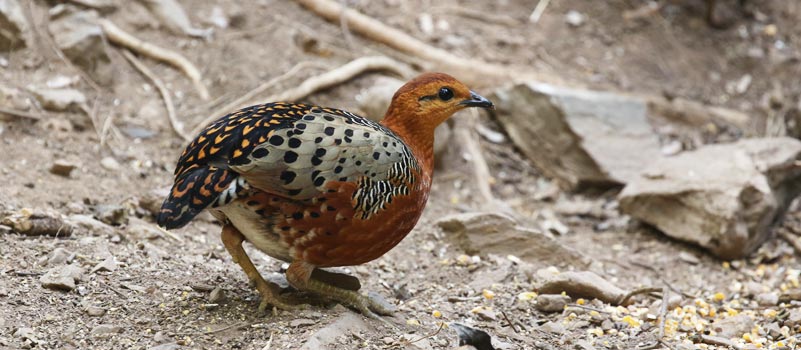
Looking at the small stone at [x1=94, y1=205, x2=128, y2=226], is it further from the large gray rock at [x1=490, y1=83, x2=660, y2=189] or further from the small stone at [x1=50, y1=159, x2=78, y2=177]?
the large gray rock at [x1=490, y1=83, x2=660, y2=189]

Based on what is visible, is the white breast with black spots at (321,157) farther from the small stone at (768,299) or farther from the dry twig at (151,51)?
the dry twig at (151,51)

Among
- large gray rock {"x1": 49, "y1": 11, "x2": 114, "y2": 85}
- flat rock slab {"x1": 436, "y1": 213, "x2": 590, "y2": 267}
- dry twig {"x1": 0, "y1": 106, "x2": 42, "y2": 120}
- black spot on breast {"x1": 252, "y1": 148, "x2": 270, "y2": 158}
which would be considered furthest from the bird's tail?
large gray rock {"x1": 49, "y1": 11, "x2": 114, "y2": 85}

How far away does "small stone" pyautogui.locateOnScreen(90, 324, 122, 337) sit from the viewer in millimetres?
3996

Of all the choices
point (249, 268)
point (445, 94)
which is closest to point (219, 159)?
point (249, 268)

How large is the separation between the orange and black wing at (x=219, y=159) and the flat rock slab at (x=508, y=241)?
2047mm

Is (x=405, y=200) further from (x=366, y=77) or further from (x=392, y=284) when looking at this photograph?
(x=366, y=77)

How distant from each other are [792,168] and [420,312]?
147 inches

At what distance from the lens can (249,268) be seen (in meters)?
4.47

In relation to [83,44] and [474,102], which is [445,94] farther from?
[83,44]

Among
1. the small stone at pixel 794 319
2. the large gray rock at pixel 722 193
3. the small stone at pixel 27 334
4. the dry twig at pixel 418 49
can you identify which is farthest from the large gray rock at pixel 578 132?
the small stone at pixel 27 334

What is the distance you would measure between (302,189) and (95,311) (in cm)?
114

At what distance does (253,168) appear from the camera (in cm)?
396

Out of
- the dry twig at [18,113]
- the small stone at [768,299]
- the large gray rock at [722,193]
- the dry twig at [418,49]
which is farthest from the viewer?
the dry twig at [418,49]

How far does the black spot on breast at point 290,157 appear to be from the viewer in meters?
4.00
